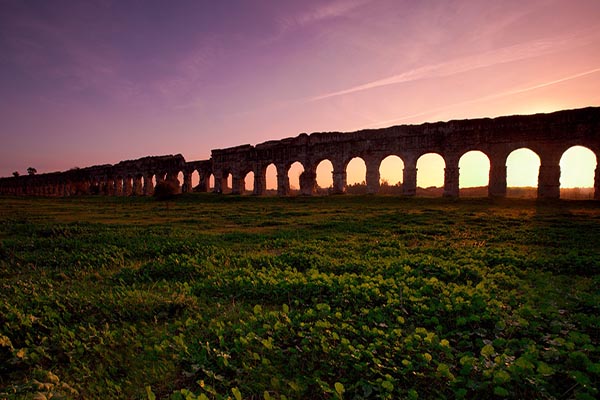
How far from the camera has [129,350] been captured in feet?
11.6

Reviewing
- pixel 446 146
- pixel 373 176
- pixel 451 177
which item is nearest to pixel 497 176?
pixel 451 177

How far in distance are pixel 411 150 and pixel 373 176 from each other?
13.8 ft

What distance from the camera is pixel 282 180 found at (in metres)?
37.3

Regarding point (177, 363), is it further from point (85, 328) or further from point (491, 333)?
point (491, 333)

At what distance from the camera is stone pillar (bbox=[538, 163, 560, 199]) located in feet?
80.1

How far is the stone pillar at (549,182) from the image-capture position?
24.4 meters

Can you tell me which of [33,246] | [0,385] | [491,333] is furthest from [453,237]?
[33,246]

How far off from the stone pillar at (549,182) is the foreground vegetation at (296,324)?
69.1ft

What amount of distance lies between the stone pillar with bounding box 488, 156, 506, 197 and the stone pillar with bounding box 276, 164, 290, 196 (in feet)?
66.6

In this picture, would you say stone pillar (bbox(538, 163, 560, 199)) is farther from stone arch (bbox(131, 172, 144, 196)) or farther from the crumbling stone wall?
stone arch (bbox(131, 172, 144, 196))

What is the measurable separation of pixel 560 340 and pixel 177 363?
12.9 ft

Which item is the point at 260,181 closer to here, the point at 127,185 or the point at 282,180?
the point at 282,180

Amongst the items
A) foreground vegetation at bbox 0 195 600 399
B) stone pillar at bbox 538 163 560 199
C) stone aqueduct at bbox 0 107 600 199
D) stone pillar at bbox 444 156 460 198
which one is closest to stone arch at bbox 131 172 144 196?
stone aqueduct at bbox 0 107 600 199

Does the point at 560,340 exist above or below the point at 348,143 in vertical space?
below
